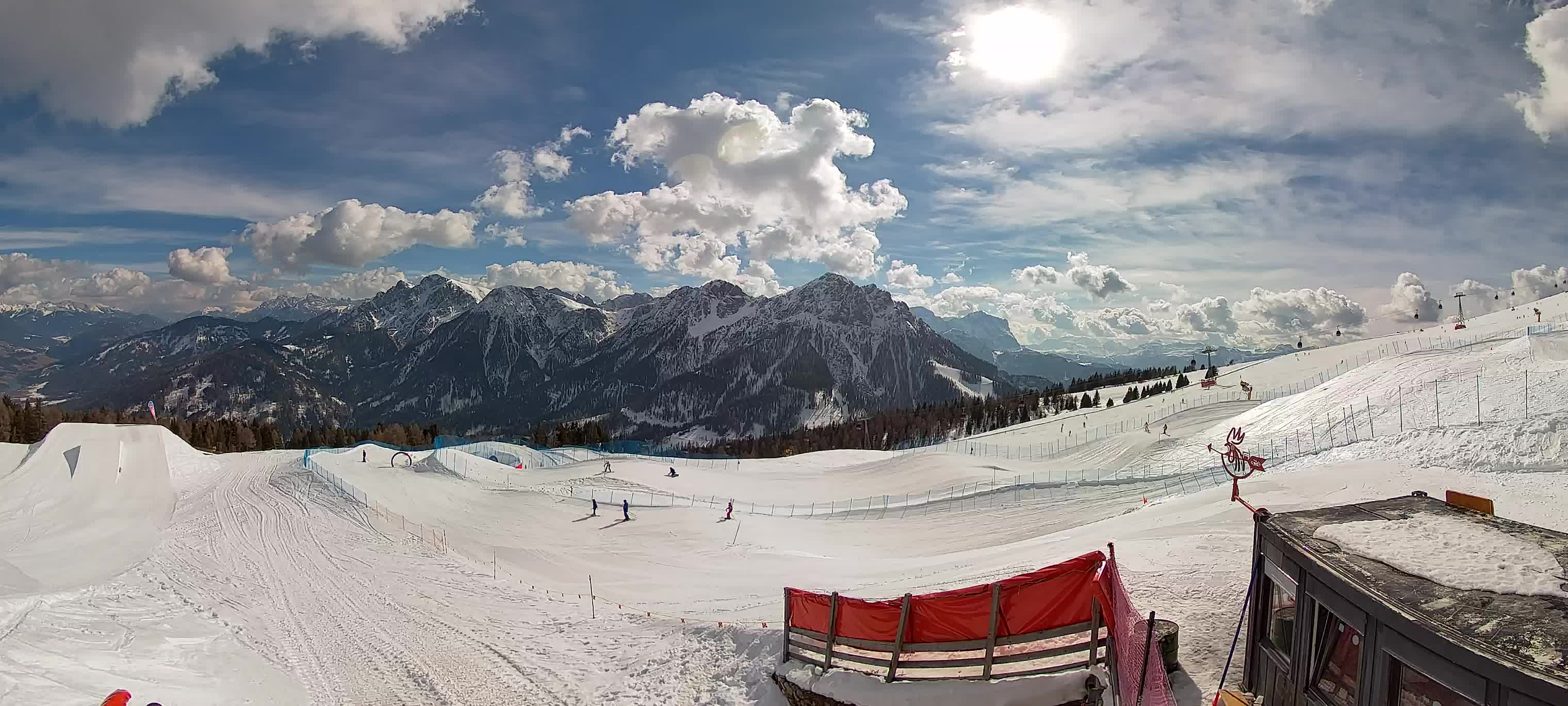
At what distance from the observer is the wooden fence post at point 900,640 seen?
11.3m

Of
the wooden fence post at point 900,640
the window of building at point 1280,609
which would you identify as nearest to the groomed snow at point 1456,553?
the window of building at point 1280,609

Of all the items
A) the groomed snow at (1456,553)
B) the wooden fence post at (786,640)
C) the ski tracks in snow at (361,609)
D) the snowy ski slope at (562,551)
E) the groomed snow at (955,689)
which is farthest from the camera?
the ski tracks in snow at (361,609)

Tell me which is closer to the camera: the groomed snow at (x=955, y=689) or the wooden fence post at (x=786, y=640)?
the groomed snow at (x=955, y=689)

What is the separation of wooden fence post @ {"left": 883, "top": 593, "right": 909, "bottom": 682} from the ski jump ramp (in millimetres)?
30160

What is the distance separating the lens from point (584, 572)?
29750mm

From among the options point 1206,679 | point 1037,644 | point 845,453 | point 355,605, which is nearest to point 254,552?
point 355,605

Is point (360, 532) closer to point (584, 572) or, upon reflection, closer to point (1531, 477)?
point (584, 572)

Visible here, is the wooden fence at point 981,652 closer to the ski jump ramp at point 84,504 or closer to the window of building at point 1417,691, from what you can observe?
the window of building at point 1417,691

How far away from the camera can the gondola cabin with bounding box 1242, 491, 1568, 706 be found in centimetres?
552

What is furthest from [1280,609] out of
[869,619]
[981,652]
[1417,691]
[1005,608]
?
[869,619]

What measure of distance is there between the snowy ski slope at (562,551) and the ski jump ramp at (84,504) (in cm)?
24

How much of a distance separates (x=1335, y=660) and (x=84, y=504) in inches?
2340

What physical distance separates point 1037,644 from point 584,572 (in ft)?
77.6

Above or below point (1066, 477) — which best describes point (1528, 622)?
above
